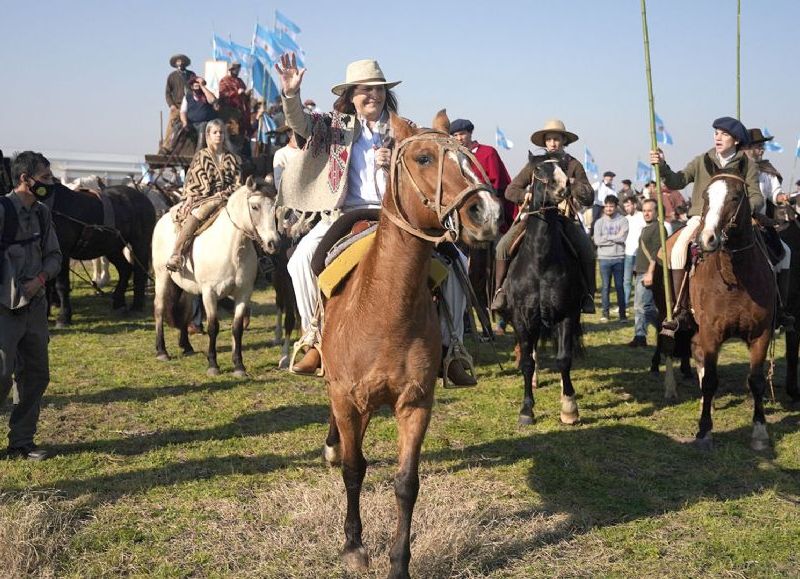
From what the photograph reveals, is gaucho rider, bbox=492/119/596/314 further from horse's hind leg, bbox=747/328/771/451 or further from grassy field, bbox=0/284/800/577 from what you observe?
horse's hind leg, bbox=747/328/771/451

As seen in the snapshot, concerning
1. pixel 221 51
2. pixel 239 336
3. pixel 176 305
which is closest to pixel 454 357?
pixel 239 336

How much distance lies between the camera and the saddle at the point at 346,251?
15.2 ft

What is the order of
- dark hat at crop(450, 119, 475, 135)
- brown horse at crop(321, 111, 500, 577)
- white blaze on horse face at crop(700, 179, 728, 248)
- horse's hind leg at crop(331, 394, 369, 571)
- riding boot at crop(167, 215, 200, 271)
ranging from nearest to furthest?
brown horse at crop(321, 111, 500, 577), horse's hind leg at crop(331, 394, 369, 571), white blaze on horse face at crop(700, 179, 728, 248), riding boot at crop(167, 215, 200, 271), dark hat at crop(450, 119, 475, 135)

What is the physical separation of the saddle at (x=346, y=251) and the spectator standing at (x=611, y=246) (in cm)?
1100

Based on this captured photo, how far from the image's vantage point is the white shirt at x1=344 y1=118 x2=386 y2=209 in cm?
556

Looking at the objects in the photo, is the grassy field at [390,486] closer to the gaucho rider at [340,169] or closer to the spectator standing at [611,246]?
the gaucho rider at [340,169]

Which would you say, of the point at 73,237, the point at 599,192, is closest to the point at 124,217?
the point at 73,237

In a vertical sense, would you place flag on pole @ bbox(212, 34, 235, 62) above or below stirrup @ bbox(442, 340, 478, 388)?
above

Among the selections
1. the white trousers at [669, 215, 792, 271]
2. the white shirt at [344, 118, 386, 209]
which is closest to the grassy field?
the white trousers at [669, 215, 792, 271]

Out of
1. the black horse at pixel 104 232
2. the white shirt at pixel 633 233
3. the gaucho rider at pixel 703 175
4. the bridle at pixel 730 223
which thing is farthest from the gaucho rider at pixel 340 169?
the white shirt at pixel 633 233

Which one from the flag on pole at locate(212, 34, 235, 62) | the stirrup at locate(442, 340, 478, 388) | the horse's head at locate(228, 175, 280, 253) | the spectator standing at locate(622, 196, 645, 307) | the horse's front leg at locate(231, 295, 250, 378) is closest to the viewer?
the stirrup at locate(442, 340, 478, 388)

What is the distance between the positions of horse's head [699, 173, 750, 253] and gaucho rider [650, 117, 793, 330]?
0.70 ft

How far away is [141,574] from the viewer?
14.7ft

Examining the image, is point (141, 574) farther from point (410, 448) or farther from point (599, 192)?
point (599, 192)
